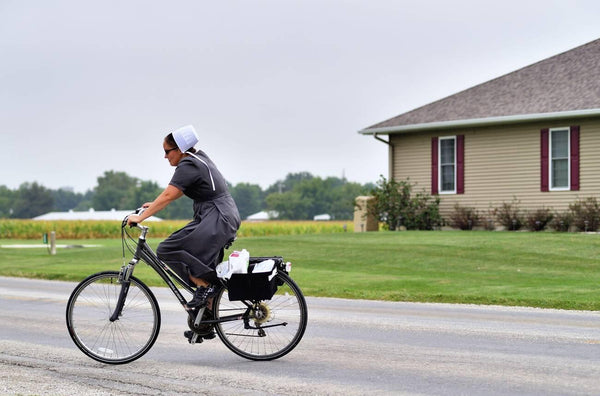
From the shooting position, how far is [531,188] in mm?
27250

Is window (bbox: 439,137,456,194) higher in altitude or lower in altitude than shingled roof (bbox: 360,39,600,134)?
lower

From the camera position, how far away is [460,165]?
2886 cm

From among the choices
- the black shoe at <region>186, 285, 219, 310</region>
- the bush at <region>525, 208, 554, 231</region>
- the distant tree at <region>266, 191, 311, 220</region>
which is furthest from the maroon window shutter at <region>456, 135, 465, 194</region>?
the distant tree at <region>266, 191, 311, 220</region>

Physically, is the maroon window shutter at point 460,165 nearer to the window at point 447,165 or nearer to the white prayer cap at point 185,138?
the window at point 447,165

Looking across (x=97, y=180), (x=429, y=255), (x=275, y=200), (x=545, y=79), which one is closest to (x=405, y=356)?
(x=429, y=255)

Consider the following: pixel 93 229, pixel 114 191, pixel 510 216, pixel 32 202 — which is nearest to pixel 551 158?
pixel 510 216

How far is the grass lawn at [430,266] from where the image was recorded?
14.7 m

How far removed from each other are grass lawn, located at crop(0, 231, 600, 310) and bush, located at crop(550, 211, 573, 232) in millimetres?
1684

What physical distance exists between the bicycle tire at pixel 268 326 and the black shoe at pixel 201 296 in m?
0.08

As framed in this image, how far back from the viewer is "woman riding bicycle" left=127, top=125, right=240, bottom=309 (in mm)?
7488

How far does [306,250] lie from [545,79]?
1086 cm

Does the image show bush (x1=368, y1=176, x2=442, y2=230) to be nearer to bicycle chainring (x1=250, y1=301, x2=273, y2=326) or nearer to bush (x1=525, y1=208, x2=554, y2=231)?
bush (x1=525, y1=208, x2=554, y2=231)

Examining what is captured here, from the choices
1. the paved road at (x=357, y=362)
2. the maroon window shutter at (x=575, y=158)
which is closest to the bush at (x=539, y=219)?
the maroon window shutter at (x=575, y=158)

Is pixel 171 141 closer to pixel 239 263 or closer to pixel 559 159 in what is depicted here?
pixel 239 263
